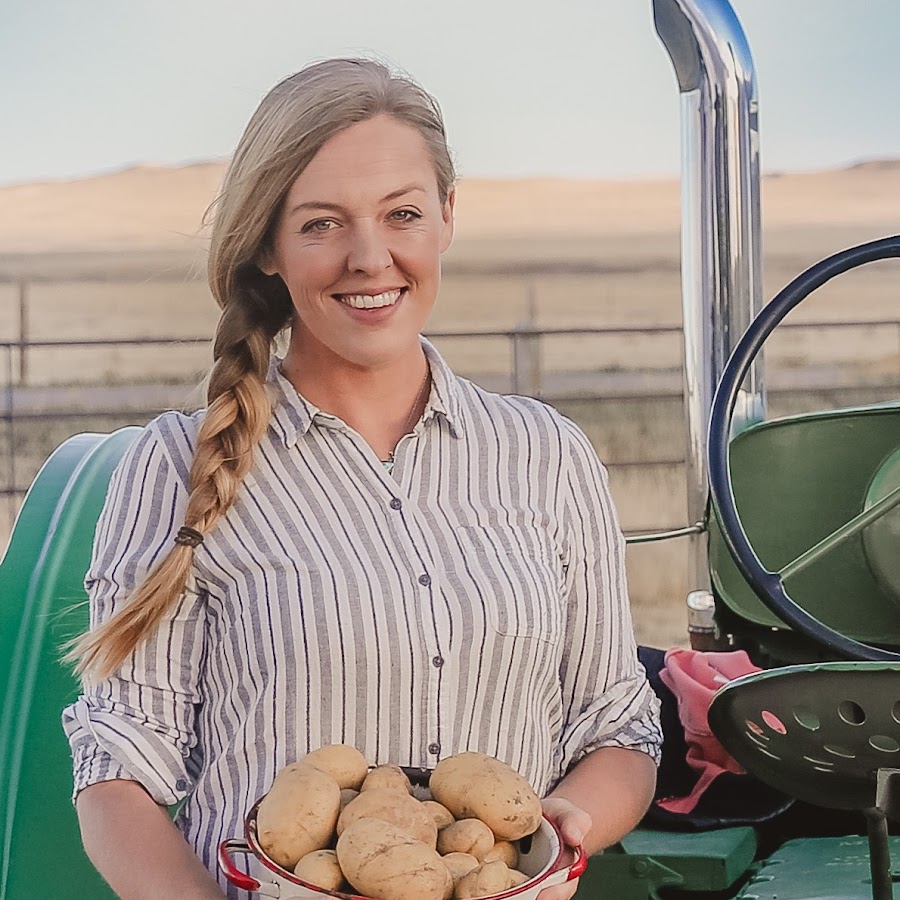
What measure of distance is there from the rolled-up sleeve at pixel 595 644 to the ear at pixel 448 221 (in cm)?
22

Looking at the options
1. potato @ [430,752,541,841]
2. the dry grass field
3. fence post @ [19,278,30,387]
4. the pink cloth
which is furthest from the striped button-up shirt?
the dry grass field

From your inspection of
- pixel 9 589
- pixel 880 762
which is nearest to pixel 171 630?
pixel 880 762

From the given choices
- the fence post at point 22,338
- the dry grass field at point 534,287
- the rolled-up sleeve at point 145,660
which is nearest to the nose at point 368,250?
the rolled-up sleeve at point 145,660

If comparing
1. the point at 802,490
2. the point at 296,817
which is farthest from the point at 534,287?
the point at 296,817

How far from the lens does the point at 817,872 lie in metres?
1.62

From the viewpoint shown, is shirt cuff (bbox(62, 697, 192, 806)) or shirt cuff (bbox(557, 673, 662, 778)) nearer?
shirt cuff (bbox(62, 697, 192, 806))

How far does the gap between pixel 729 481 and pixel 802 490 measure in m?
0.38

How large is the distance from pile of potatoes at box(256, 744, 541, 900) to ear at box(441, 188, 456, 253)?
0.52m

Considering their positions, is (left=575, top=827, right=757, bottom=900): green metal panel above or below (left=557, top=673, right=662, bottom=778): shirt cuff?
below

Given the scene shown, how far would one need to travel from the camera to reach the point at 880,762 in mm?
1054

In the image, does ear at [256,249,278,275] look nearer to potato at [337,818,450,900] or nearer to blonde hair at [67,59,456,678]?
blonde hair at [67,59,456,678]

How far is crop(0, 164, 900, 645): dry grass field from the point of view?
12.4 metres

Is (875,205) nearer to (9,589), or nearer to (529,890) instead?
(9,589)

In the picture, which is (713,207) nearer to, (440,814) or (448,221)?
(448,221)
